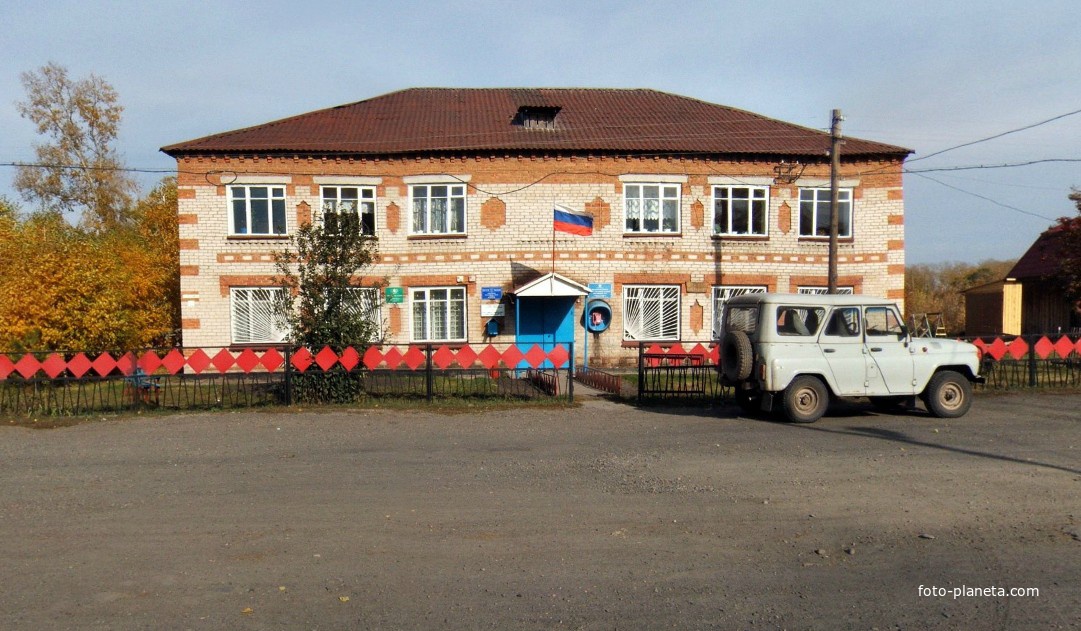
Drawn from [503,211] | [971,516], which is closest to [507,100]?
[503,211]

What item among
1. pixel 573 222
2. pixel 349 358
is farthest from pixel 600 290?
pixel 349 358

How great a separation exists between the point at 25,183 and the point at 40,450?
3234 cm

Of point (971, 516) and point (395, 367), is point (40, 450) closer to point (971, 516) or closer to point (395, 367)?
point (395, 367)

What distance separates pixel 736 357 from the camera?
11859mm

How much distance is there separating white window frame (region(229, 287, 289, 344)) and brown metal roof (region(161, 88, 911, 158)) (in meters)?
4.10

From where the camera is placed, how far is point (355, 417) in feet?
41.3

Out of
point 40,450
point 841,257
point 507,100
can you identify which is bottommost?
point 40,450

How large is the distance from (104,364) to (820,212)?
19.2 metres

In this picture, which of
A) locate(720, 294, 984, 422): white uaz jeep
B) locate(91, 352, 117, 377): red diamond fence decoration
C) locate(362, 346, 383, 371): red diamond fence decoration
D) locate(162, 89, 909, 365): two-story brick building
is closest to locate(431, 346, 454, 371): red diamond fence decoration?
locate(362, 346, 383, 371): red diamond fence decoration

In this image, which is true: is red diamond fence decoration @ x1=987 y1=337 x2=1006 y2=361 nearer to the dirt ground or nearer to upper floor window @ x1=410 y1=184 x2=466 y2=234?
the dirt ground

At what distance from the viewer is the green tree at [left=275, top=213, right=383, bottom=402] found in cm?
1372

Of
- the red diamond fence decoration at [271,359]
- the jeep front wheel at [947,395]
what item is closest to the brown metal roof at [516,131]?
the red diamond fence decoration at [271,359]

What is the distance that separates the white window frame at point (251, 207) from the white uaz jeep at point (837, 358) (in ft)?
47.4

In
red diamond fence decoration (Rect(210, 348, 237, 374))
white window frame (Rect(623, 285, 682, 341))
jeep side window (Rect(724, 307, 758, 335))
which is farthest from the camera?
white window frame (Rect(623, 285, 682, 341))
